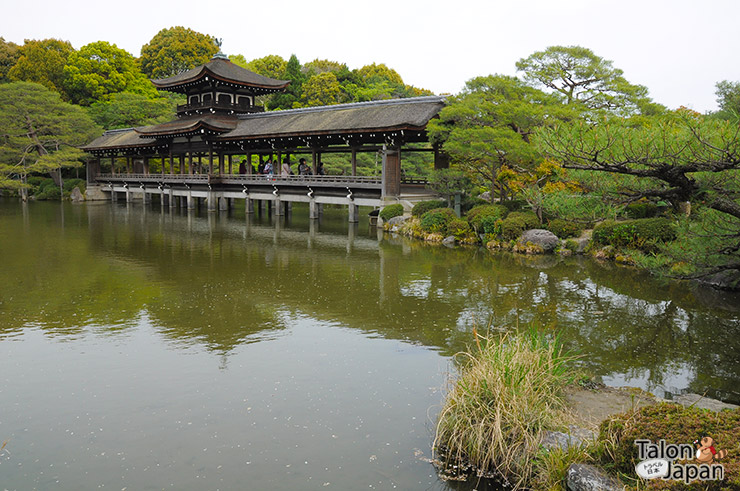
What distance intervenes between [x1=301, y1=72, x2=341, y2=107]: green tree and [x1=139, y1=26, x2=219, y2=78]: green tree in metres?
18.3

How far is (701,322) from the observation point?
10.8 meters

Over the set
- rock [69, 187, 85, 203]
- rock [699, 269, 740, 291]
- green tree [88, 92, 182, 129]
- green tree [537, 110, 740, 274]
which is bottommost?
rock [699, 269, 740, 291]

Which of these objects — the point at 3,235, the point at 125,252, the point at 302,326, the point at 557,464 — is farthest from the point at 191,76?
the point at 557,464

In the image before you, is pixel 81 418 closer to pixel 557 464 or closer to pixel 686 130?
pixel 557 464

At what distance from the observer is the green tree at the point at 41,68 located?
2062 inches

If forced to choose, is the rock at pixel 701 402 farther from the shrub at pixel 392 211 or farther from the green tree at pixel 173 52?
the green tree at pixel 173 52

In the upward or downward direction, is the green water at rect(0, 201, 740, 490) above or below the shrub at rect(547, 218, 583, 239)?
below

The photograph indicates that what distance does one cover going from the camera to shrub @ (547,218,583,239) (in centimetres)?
1967

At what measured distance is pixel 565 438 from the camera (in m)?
5.29

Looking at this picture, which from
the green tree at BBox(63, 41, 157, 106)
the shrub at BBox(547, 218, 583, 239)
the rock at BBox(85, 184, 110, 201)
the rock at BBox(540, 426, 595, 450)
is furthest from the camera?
the green tree at BBox(63, 41, 157, 106)

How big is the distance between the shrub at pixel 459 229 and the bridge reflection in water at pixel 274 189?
166 inches

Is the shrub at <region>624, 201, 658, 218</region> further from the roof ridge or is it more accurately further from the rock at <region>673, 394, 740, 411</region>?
the rock at <region>673, 394, 740, 411</region>

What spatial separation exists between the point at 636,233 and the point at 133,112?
4423cm

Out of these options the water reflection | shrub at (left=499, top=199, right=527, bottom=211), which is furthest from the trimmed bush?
shrub at (left=499, top=199, right=527, bottom=211)
